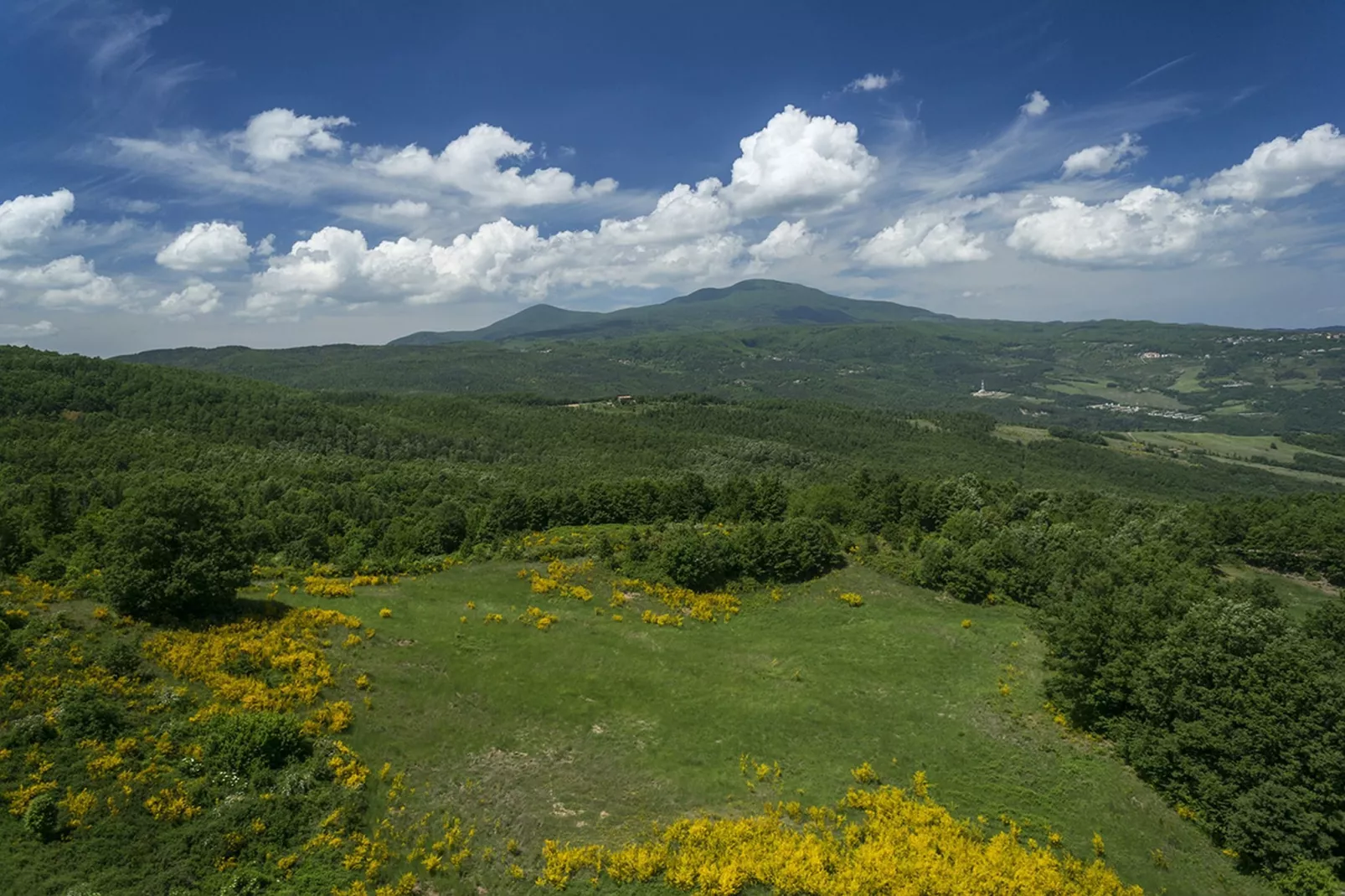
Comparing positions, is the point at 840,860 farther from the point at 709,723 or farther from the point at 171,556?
the point at 171,556

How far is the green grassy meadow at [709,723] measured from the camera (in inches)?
998

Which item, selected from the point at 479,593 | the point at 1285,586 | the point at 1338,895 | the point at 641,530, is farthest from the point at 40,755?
the point at 1285,586

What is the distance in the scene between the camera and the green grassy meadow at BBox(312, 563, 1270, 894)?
2534 centimetres

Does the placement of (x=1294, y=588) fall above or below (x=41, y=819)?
below

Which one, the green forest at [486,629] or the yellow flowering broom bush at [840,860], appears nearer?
the yellow flowering broom bush at [840,860]

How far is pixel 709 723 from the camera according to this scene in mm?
31672

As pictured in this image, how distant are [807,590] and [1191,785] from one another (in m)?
27.9

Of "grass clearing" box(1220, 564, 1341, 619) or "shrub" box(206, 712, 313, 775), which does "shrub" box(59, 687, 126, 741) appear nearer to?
"shrub" box(206, 712, 313, 775)

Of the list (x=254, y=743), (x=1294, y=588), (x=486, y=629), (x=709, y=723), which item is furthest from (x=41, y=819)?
(x=1294, y=588)

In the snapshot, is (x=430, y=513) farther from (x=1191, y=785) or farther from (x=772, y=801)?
(x=1191, y=785)

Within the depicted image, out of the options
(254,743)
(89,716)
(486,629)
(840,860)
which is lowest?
(840,860)

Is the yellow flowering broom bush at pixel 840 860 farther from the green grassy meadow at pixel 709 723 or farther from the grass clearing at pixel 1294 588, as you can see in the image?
the grass clearing at pixel 1294 588

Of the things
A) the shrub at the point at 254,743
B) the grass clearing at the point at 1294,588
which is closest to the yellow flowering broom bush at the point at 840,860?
the shrub at the point at 254,743

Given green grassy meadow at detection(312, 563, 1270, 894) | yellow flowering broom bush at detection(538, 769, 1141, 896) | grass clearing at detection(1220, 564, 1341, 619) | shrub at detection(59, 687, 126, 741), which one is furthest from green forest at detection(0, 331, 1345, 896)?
green grassy meadow at detection(312, 563, 1270, 894)
